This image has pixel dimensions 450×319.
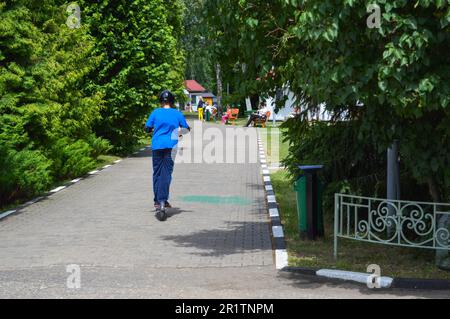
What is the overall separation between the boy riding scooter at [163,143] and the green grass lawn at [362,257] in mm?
2336

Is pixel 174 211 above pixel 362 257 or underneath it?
above

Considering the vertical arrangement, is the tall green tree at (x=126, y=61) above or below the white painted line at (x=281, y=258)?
above

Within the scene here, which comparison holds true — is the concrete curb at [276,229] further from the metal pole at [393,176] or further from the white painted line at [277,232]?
the metal pole at [393,176]

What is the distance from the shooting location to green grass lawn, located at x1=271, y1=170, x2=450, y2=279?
7754mm

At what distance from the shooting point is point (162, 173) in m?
11.7

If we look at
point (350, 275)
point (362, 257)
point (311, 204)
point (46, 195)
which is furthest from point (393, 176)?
point (46, 195)

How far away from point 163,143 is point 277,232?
2504mm

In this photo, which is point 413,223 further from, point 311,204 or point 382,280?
point 311,204

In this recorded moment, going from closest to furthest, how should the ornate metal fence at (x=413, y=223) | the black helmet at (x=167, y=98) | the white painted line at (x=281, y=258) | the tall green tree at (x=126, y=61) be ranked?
the ornate metal fence at (x=413, y=223)
the white painted line at (x=281, y=258)
the black helmet at (x=167, y=98)
the tall green tree at (x=126, y=61)

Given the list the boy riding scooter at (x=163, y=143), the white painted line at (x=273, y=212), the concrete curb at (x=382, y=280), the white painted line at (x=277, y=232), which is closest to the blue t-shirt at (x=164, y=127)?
the boy riding scooter at (x=163, y=143)

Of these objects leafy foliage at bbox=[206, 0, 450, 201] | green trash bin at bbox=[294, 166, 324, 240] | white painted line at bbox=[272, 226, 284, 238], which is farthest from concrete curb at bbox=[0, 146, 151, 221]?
leafy foliage at bbox=[206, 0, 450, 201]

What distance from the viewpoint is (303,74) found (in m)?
7.32

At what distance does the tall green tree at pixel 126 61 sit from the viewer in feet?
77.1
